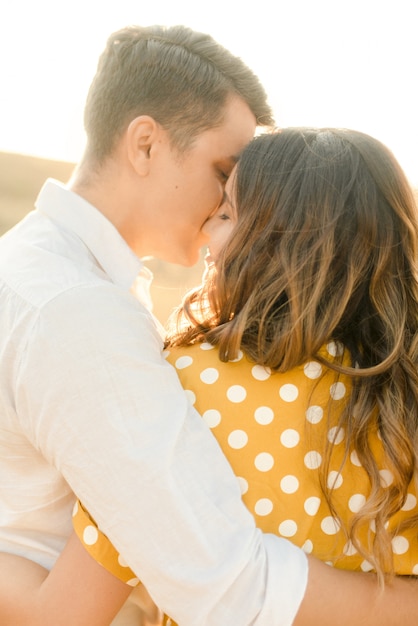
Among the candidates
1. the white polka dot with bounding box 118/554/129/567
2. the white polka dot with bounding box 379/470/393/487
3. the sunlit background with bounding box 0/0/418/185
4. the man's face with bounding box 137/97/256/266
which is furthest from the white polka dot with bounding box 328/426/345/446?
the sunlit background with bounding box 0/0/418/185

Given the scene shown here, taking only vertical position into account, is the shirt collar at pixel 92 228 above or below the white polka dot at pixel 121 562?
above

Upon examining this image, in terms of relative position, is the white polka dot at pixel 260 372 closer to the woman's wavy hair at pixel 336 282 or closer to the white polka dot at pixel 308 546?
the woman's wavy hair at pixel 336 282

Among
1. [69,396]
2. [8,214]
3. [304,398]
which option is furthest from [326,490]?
[8,214]

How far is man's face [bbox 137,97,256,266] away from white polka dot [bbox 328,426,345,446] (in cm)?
92

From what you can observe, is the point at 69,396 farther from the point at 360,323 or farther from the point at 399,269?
the point at 399,269

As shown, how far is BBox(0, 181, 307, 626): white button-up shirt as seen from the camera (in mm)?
1290

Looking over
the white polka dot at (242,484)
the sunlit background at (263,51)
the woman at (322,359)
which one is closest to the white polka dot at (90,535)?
the woman at (322,359)

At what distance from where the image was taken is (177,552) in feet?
4.24

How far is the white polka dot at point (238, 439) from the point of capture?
1.44 metres

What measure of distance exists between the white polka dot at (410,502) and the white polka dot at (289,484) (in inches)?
9.5

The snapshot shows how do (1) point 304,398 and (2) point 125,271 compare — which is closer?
(1) point 304,398

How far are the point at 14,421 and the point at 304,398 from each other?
21.8 inches

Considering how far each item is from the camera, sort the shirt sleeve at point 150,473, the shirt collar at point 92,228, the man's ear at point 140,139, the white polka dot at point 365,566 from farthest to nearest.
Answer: the man's ear at point 140,139 < the shirt collar at point 92,228 < the white polka dot at point 365,566 < the shirt sleeve at point 150,473

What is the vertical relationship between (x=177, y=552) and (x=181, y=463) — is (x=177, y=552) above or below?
below
